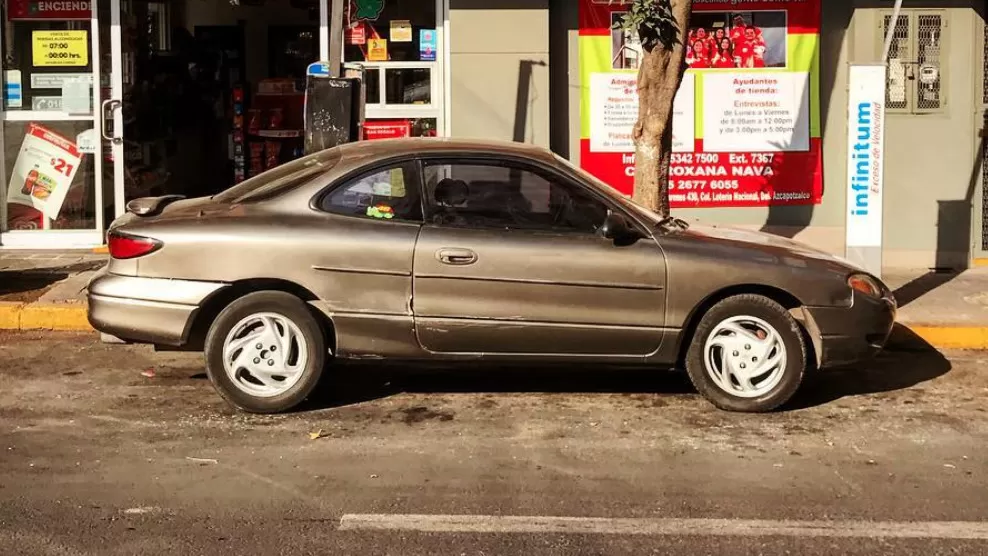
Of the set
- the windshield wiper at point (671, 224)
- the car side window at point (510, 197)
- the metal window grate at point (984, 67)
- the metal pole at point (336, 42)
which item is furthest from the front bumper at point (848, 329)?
the metal window grate at point (984, 67)

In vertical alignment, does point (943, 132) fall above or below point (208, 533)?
above

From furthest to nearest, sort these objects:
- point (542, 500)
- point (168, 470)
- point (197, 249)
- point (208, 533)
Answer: point (197, 249), point (168, 470), point (542, 500), point (208, 533)

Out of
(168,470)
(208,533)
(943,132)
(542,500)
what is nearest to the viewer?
(208,533)

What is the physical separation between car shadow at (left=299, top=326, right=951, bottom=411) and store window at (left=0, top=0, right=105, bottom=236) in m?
5.24

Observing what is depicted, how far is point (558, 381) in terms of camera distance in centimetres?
760

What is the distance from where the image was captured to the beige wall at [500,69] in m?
11.2

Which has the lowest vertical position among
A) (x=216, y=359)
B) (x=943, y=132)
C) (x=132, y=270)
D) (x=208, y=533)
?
(x=208, y=533)

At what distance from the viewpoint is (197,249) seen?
646 cm

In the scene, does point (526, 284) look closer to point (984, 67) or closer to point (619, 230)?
point (619, 230)

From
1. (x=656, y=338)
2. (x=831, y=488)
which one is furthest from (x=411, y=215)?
(x=831, y=488)

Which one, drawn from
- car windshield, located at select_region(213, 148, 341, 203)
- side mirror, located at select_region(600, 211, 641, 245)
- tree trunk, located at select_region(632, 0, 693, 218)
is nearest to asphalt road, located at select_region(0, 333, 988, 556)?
side mirror, located at select_region(600, 211, 641, 245)

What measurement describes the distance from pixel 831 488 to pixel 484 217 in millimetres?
2437

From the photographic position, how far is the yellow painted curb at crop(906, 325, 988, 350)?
8.75m

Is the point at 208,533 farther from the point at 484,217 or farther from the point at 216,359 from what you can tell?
the point at 484,217
